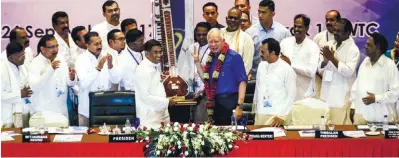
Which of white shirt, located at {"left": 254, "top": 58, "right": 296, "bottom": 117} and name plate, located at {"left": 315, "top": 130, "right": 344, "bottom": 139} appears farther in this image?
white shirt, located at {"left": 254, "top": 58, "right": 296, "bottom": 117}

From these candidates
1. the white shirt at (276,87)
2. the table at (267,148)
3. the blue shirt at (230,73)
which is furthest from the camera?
the blue shirt at (230,73)

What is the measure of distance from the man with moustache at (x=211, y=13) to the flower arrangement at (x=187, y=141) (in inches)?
74.6

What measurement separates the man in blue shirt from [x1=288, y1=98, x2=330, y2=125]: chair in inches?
21.9

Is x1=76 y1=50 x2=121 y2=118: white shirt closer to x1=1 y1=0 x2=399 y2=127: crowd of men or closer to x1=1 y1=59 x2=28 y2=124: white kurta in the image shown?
x1=1 y1=0 x2=399 y2=127: crowd of men

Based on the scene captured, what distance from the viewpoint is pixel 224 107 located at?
7.44 meters

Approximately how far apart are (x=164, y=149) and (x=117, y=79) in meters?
2.06

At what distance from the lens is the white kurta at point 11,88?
734 centimetres

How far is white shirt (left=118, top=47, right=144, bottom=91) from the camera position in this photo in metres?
7.41

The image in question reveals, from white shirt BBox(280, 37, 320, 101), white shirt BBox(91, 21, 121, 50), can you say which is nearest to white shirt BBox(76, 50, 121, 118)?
white shirt BBox(91, 21, 121, 50)

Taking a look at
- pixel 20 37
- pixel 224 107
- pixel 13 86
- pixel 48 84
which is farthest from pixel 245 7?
pixel 13 86

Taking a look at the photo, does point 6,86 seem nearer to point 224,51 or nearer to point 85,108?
point 85,108

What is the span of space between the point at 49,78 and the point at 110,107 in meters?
0.79

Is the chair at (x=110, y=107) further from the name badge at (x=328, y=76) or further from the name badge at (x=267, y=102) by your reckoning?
the name badge at (x=328, y=76)

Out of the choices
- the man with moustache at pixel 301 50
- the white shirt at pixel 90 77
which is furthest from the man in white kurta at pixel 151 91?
the man with moustache at pixel 301 50
